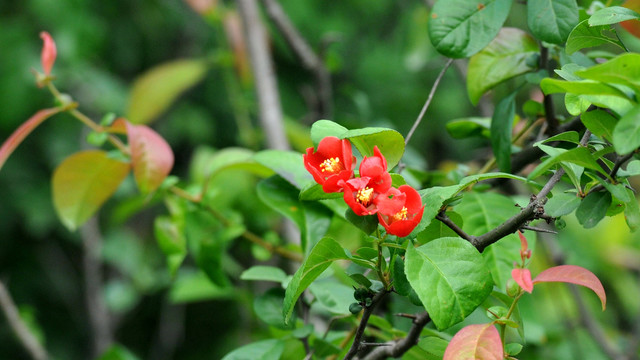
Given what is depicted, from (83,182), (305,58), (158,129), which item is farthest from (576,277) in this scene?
(158,129)

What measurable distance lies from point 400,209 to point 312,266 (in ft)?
0.27

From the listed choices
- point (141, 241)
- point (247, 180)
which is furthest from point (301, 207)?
point (141, 241)

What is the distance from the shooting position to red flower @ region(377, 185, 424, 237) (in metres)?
0.41

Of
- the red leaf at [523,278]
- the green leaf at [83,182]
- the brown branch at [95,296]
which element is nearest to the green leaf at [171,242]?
the green leaf at [83,182]

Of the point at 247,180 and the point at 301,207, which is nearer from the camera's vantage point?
the point at 301,207

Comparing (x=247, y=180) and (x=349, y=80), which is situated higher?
(x=247, y=180)

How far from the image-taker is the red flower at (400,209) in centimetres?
41

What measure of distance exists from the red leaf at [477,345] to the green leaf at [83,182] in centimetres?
53

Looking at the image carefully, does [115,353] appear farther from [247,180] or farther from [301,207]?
[247,180]

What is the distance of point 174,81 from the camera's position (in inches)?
60.9

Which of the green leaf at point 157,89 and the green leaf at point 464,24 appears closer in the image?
the green leaf at point 464,24

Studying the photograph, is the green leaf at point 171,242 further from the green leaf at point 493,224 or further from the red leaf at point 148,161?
the green leaf at point 493,224

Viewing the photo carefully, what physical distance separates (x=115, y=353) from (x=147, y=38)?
1810mm

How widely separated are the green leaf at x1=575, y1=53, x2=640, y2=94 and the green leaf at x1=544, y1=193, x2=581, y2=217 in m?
0.09
